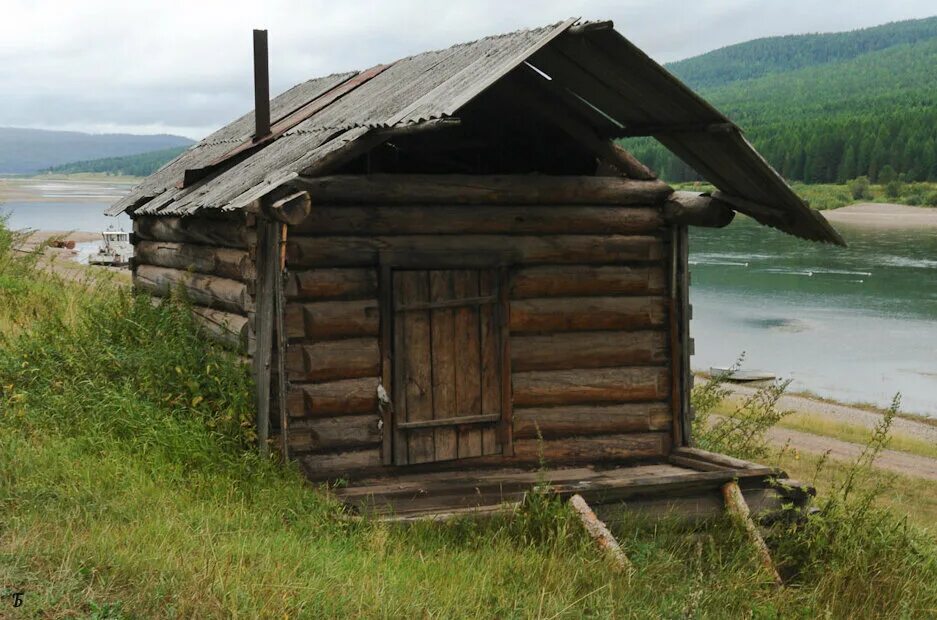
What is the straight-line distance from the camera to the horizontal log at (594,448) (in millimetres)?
8797

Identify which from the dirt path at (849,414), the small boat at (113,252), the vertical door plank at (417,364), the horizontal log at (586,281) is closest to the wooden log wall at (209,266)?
the vertical door plank at (417,364)

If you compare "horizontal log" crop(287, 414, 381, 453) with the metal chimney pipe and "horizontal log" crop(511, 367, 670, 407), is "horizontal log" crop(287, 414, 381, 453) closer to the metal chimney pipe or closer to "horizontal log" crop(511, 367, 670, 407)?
"horizontal log" crop(511, 367, 670, 407)

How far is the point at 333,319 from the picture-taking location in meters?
7.97

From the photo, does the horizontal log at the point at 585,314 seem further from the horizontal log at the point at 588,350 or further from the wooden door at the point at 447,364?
the wooden door at the point at 447,364

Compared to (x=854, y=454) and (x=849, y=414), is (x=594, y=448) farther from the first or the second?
(x=849, y=414)

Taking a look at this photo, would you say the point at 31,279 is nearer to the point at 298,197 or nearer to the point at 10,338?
the point at 10,338

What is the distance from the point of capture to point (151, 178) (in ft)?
42.0

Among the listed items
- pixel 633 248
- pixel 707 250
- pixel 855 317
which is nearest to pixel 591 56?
pixel 633 248

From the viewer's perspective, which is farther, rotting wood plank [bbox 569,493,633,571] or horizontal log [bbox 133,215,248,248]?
horizontal log [bbox 133,215,248,248]

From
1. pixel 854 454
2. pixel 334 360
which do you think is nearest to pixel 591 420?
pixel 334 360

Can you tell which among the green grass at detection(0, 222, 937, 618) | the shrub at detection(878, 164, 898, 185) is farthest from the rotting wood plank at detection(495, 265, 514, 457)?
the shrub at detection(878, 164, 898, 185)

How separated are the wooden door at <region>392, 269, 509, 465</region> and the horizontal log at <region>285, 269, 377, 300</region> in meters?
0.22

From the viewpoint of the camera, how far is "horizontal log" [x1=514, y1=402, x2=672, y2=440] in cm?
877

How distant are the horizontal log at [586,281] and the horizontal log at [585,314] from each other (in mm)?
61
